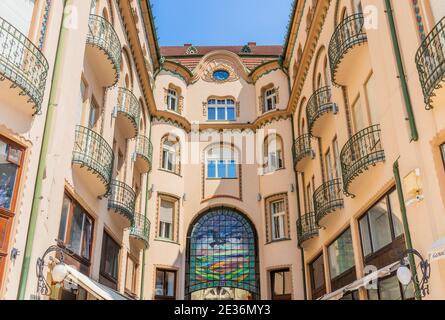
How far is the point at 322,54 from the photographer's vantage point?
15.5m

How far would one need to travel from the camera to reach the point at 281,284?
60.3ft

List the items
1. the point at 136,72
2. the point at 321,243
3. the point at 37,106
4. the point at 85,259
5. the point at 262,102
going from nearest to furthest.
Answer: the point at 37,106
the point at 85,259
the point at 321,243
the point at 136,72
the point at 262,102

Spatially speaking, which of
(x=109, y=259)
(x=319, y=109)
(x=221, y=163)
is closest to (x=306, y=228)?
(x=319, y=109)

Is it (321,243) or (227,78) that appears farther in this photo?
(227,78)

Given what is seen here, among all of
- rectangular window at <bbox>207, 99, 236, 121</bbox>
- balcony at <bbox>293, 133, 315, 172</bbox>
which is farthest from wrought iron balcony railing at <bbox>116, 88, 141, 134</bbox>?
rectangular window at <bbox>207, 99, 236, 121</bbox>

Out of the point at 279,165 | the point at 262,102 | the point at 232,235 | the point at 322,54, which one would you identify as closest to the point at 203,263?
the point at 232,235

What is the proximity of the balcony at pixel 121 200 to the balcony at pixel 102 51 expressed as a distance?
10.3ft

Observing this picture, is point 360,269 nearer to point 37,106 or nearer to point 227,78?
point 37,106

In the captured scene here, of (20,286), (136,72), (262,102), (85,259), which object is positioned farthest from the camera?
(262,102)

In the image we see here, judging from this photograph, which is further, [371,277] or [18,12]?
[371,277]

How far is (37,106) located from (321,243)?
34.0 feet

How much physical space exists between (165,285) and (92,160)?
920 cm

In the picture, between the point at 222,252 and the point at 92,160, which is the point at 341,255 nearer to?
the point at 222,252

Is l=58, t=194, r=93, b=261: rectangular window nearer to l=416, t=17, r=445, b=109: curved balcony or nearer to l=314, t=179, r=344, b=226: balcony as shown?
l=314, t=179, r=344, b=226: balcony
